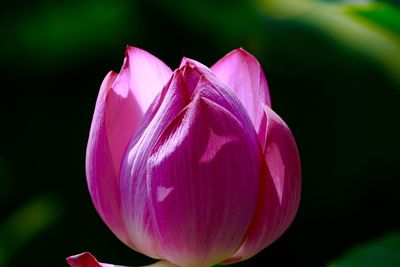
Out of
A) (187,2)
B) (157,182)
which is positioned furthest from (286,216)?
(187,2)

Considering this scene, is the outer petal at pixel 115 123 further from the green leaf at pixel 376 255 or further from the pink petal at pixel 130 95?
the green leaf at pixel 376 255

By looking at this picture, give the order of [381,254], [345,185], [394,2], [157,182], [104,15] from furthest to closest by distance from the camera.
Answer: [104,15] → [345,185] → [394,2] → [381,254] → [157,182]

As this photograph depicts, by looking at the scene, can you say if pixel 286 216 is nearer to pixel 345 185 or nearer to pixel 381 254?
pixel 381 254

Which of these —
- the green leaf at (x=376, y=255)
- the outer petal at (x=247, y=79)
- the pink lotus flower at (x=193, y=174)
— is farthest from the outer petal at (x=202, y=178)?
the green leaf at (x=376, y=255)

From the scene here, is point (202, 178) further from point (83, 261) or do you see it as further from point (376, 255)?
point (376, 255)

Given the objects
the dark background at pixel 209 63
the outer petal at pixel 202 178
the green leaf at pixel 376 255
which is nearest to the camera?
the outer petal at pixel 202 178

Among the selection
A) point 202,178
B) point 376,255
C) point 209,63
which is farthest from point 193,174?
point 209,63
